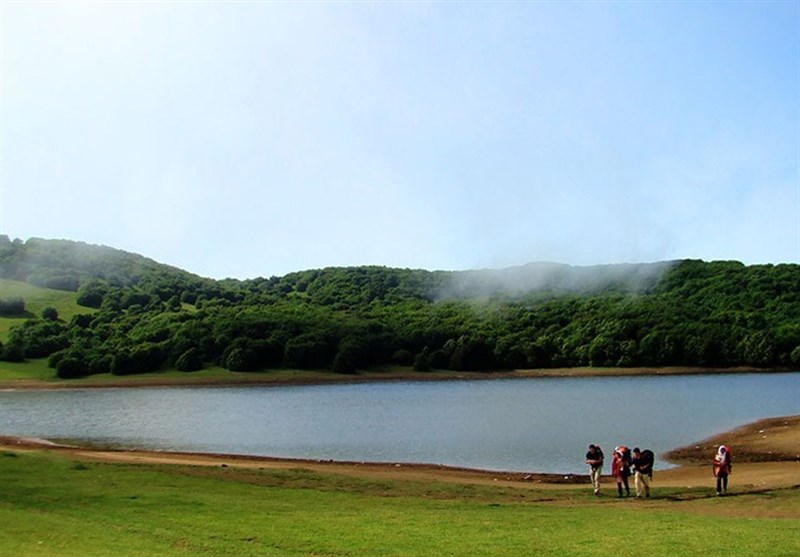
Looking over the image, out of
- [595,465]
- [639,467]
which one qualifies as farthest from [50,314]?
[639,467]

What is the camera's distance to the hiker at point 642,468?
97.6ft

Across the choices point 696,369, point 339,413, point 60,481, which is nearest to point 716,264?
point 696,369

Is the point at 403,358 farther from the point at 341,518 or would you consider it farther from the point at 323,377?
the point at 341,518

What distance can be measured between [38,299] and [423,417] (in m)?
121

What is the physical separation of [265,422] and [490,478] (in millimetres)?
36394

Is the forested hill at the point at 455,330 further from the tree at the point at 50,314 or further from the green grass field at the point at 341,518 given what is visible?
the green grass field at the point at 341,518

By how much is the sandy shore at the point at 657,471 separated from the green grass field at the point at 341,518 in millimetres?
4553

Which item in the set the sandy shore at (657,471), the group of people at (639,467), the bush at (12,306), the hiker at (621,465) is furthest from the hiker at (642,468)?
the bush at (12,306)

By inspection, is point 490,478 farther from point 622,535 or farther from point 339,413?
point 339,413

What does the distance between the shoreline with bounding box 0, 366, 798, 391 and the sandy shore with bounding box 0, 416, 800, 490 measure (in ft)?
218

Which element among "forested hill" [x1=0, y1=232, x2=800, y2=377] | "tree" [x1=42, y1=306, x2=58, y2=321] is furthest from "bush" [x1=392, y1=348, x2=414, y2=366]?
"tree" [x1=42, y1=306, x2=58, y2=321]

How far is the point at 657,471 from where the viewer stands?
42.0m

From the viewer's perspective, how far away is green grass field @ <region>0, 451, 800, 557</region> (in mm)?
18500

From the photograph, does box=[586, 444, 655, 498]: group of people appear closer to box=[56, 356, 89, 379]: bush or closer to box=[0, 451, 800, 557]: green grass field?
box=[0, 451, 800, 557]: green grass field
